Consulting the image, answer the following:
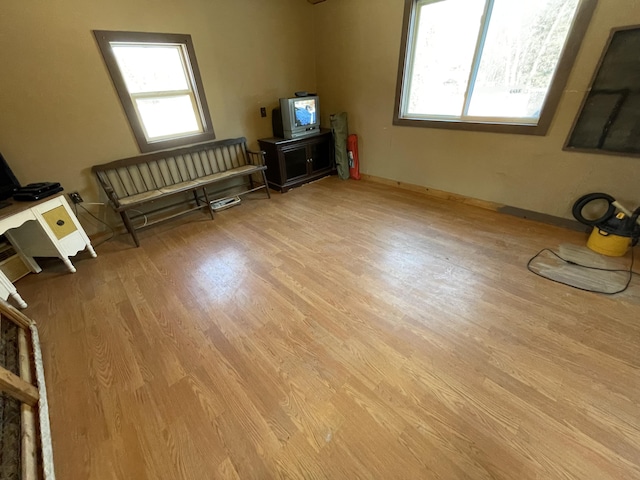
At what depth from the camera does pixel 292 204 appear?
10.9 ft

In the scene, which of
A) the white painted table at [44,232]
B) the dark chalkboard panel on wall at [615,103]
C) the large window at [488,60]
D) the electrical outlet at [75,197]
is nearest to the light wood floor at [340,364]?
the white painted table at [44,232]

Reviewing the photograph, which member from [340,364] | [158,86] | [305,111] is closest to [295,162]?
[305,111]

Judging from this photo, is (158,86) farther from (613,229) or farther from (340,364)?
(613,229)

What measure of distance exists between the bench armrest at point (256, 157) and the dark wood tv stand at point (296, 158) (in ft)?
0.40

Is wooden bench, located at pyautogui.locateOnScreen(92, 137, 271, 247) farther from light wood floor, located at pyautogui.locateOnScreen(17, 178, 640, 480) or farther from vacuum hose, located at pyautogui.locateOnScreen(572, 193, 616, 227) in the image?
vacuum hose, located at pyautogui.locateOnScreen(572, 193, 616, 227)

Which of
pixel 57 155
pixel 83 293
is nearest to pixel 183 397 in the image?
pixel 83 293

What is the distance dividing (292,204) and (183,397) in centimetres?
244

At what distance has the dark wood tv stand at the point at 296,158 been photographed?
352 centimetres

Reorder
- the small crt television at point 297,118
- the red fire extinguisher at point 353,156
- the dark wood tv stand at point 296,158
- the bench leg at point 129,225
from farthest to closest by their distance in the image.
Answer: the red fire extinguisher at point 353,156
the dark wood tv stand at point 296,158
the small crt television at point 297,118
the bench leg at point 129,225

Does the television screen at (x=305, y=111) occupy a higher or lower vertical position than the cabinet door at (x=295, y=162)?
higher

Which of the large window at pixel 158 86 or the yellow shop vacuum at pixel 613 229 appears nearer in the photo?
the yellow shop vacuum at pixel 613 229

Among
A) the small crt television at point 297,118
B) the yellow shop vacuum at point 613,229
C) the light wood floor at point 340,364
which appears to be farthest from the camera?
the small crt television at point 297,118

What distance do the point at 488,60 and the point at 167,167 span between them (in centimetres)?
367

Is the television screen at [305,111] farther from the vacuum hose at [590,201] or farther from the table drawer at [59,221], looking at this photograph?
the vacuum hose at [590,201]
